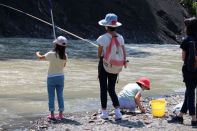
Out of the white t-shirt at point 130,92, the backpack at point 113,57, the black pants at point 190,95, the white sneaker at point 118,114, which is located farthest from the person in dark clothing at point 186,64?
the white t-shirt at point 130,92

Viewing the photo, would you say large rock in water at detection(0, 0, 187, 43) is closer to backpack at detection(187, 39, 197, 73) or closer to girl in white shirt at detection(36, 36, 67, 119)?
girl in white shirt at detection(36, 36, 67, 119)

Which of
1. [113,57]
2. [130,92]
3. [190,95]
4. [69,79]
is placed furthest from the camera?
[69,79]

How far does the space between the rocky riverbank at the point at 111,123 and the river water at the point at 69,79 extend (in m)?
0.79

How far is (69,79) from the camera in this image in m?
13.4

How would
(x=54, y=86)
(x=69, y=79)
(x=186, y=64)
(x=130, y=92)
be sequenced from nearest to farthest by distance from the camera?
1. (x=186, y=64)
2. (x=54, y=86)
3. (x=130, y=92)
4. (x=69, y=79)

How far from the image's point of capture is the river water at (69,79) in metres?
9.38

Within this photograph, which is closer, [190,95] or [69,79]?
[190,95]

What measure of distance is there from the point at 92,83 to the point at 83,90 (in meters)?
1.16

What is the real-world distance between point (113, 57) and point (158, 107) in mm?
1214

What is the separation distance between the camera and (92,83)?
12742 mm

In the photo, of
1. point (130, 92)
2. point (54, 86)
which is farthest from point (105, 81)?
point (130, 92)

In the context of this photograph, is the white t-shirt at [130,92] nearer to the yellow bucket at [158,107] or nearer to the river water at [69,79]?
the yellow bucket at [158,107]

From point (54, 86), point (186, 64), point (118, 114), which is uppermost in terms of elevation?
point (186, 64)

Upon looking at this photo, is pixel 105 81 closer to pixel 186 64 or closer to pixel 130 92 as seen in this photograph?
pixel 130 92
